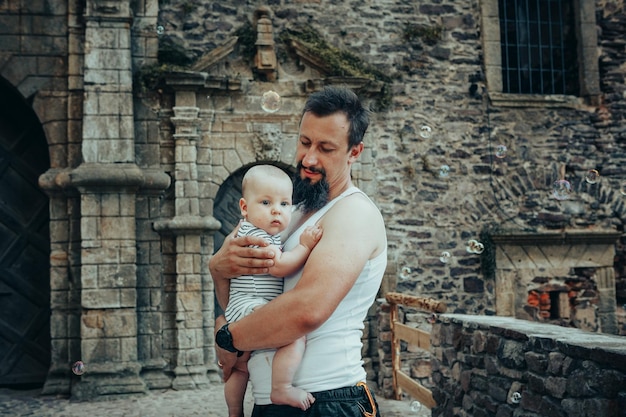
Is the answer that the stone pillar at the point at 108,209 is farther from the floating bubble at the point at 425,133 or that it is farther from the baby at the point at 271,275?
the baby at the point at 271,275

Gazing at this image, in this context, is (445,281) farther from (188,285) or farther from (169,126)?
(169,126)

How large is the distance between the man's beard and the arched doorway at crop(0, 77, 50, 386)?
312 inches

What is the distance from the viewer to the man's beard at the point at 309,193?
2160 mm

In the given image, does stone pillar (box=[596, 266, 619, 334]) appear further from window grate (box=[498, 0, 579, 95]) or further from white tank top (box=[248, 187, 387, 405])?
white tank top (box=[248, 187, 387, 405])

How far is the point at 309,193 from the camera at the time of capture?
2195 millimetres

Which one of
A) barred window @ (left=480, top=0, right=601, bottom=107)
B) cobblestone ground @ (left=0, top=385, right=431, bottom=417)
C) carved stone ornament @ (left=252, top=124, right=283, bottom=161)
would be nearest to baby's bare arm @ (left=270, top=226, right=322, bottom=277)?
cobblestone ground @ (left=0, top=385, right=431, bottom=417)

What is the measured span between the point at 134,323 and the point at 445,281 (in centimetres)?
405

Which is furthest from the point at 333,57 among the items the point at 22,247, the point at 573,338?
the point at 573,338

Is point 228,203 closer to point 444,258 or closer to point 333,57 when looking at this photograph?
point 333,57

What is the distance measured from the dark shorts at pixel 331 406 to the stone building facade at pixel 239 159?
6.97m

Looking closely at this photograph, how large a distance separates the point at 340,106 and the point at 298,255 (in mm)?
419

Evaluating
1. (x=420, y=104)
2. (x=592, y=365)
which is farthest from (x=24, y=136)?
(x=592, y=365)

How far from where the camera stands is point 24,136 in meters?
9.57

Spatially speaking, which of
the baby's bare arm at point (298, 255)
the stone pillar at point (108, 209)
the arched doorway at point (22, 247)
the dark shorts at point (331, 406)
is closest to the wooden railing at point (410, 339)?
the stone pillar at point (108, 209)
